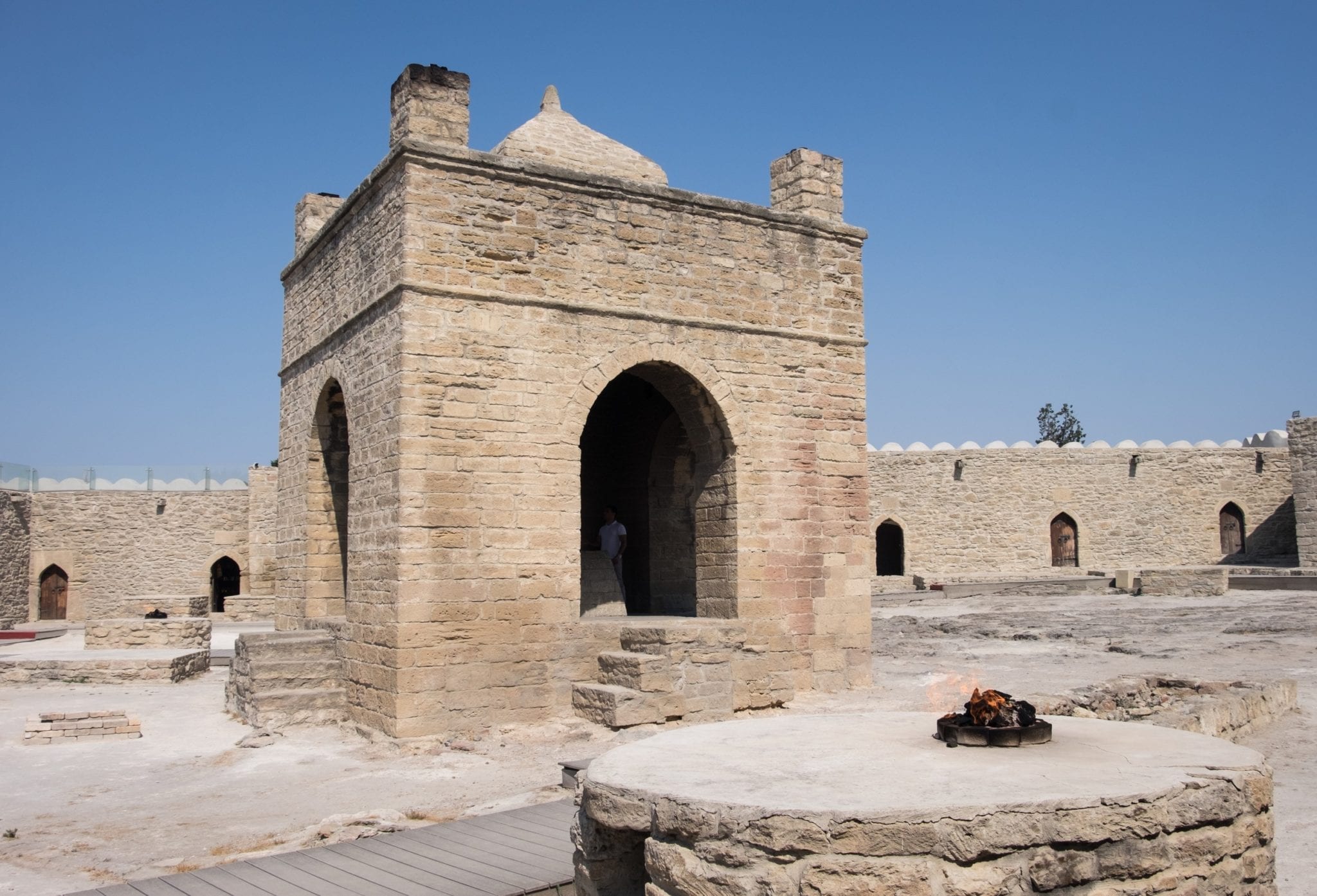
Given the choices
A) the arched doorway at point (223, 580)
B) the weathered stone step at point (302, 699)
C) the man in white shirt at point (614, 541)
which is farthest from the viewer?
the arched doorway at point (223, 580)

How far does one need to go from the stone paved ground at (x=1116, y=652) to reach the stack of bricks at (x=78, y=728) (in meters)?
5.55

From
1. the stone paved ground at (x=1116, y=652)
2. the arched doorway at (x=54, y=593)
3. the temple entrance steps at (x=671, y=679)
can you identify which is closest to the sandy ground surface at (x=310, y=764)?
the stone paved ground at (x=1116, y=652)

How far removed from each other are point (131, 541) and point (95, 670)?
13.8 m

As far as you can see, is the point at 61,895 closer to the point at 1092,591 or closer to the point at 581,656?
the point at 581,656

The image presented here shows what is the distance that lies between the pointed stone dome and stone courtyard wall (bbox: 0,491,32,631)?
18195mm

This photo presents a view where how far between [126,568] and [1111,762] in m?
25.2

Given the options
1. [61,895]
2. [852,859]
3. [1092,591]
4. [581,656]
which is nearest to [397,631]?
[581,656]

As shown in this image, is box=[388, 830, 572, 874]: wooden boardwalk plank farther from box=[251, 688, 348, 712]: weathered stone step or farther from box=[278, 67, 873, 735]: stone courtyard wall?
box=[251, 688, 348, 712]: weathered stone step

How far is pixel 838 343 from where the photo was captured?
1027 cm

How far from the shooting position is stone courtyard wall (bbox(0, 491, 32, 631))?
2312cm

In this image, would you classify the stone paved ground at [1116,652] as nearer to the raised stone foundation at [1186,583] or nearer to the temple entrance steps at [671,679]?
the raised stone foundation at [1186,583]

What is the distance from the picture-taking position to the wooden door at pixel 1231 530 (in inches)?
1053

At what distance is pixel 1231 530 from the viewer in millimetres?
26844

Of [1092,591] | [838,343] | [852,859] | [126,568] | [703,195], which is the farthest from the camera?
[126,568]
